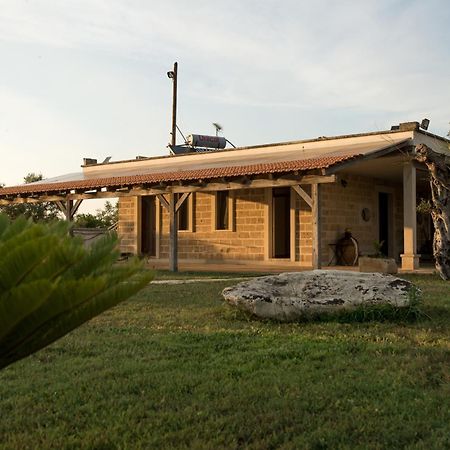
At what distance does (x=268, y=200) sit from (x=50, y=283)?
51.5 feet

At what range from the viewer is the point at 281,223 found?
17703mm

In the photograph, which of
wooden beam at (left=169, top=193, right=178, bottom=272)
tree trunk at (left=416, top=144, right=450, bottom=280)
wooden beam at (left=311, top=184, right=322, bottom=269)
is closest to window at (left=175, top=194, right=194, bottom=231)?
wooden beam at (left=169, top=193, right=178, bottom=272)

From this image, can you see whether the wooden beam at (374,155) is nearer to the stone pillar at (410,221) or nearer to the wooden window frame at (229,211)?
the stone pillar at (410,221)

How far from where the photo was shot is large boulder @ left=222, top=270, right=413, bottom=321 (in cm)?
708

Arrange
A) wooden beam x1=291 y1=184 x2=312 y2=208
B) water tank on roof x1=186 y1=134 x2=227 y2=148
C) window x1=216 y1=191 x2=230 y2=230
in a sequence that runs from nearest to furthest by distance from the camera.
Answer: wooden beam x1=291 y1=184 x2=312 y2=208 < window x1=216 y1=191 x2=230 y2=230 < water tank on roof x1=186 y1=134 x2=227 y2=148

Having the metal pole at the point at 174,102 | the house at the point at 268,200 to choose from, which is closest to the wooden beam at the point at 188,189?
the house at the point at 268,200

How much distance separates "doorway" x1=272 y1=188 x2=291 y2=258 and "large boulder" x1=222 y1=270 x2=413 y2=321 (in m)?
9.73

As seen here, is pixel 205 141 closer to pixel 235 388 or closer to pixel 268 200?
pixel 268 200

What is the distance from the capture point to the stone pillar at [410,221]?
47.4ft

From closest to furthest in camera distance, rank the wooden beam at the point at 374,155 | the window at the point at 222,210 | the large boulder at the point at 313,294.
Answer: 1. the large boulder at the point at 313,294
2. the wooden beam at the point at 374,155
3. the window at the point at 222,210

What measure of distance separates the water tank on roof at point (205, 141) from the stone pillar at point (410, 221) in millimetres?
12336

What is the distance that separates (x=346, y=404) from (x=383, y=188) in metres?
15.3

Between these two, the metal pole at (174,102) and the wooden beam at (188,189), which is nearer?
the wooden beam at (188,189)

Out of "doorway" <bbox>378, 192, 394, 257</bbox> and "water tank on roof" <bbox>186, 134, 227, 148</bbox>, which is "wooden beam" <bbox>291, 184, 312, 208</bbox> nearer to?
"doorway" <bbox>378, 192, 394, 257</bbox>
